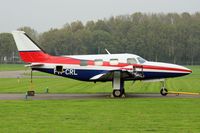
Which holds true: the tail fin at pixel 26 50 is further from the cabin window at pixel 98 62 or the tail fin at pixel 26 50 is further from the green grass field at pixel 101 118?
the green grass field at pixel 101 118

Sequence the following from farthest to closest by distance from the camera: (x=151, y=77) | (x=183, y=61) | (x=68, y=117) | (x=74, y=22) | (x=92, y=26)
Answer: (x=74, y=22) < (x=92, y=26) < (x=183, y=61) < (x=151, y=77) < (x=68, y=117)

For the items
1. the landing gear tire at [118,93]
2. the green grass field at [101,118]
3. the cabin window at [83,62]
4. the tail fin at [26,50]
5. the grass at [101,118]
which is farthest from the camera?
the tail fin at [26,50]

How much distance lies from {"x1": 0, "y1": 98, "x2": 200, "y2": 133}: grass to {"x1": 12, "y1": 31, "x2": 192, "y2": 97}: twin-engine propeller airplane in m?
6.48

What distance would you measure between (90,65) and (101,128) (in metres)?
14.1

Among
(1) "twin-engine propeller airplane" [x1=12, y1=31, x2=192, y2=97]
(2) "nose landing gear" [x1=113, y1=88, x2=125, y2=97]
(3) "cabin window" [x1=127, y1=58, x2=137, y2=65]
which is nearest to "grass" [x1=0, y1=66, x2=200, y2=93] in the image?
(1) "twin-engine propeller airplane" [x1=12, y1=31, x2=192, y2=97]

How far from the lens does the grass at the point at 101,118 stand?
1361 centimetres

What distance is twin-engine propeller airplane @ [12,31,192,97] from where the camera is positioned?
2691 cm

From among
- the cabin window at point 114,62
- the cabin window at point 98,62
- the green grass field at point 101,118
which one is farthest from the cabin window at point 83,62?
the green grass field at point 101,118

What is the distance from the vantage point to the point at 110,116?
647 inches

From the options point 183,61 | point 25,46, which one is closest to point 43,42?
point 183,61

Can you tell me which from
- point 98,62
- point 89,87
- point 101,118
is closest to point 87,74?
point 98,62

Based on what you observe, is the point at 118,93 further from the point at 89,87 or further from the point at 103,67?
the point at 89,87

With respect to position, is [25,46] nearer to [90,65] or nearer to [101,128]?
[90,65]

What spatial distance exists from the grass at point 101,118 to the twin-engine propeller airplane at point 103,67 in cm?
648
